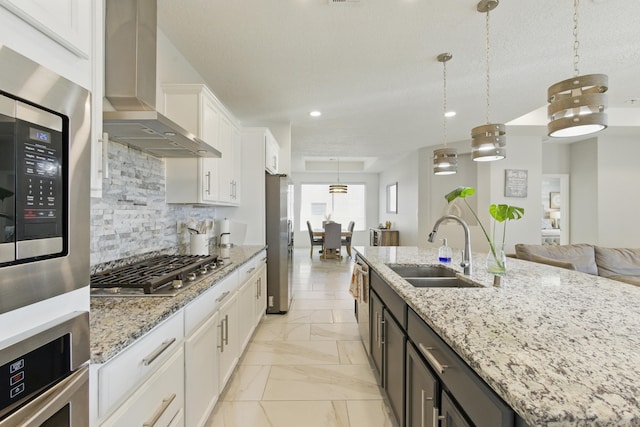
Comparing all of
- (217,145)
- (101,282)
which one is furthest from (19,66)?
(217,145)

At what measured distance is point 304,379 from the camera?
218 cm

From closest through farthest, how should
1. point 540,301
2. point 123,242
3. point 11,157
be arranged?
point 11,157 → point 540,301 → point 123,242

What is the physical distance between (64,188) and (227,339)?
1.56m

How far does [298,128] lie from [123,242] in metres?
3.35

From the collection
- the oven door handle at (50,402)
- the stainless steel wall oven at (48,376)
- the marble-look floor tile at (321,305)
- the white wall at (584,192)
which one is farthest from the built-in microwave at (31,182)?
the white wall at (584,192)

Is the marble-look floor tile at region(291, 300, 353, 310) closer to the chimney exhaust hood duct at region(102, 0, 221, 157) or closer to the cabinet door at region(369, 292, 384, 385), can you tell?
the cabinet door at region(369, 292, 384, 385)

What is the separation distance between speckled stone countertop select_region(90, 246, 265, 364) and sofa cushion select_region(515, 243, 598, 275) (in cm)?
365

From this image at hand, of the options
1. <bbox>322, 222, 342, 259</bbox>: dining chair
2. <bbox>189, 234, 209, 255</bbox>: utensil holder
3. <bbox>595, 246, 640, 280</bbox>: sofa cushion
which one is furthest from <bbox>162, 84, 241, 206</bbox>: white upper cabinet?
<bbox>322, 222, 342, 259</bbox>: dining chair

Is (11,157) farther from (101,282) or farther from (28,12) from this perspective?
(101,282)

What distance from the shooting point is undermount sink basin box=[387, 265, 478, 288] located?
1.87m

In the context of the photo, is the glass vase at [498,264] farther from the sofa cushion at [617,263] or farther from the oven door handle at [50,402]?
the sofa cushion at [617,263]

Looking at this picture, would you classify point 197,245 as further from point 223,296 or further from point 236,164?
point 236,164

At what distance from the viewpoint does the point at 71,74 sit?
72 cm

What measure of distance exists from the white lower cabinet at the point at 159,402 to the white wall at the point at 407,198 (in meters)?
5.73
